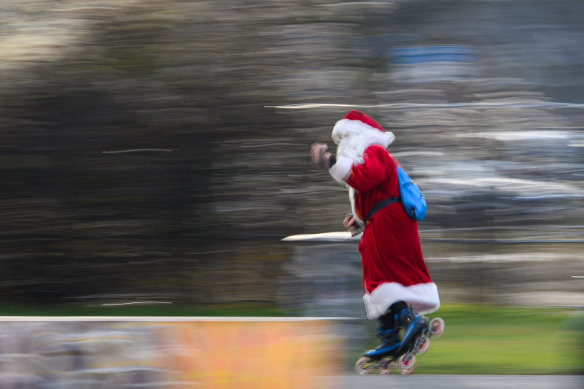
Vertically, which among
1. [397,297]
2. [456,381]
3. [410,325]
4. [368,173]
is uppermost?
[368,173]

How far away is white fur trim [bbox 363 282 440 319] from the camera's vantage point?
223 inches

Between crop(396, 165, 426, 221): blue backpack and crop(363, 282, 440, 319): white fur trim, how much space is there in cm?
46

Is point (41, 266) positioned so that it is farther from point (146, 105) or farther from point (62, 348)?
point (62, 348)

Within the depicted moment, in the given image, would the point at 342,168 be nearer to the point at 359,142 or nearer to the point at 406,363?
the point at 359,142

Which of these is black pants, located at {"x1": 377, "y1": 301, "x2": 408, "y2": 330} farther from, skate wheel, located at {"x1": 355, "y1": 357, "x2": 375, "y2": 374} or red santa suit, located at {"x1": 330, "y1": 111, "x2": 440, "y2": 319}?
skate wheel, located at {"x1": 355, "y1": 357, "x2": 375, "y2": 374}

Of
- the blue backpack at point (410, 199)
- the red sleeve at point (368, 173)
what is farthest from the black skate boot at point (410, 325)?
the red sleeve at point (368, 173)

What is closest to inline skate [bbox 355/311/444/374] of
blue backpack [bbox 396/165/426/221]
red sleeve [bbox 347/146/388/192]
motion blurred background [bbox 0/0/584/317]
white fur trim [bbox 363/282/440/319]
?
white fur trim [bbox 363/282/440/319]

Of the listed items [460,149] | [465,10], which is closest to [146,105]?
[460,149]

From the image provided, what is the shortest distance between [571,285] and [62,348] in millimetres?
5453

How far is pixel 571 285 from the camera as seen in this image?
26.6ft

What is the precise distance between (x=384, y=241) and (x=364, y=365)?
0.79 m

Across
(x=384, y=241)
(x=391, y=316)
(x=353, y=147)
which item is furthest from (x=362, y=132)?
(x=391, y=316)

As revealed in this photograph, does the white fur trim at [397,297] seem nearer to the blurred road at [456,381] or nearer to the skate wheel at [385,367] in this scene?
the skate wheel at [385,367]

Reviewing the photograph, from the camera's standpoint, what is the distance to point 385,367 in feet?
18.7
